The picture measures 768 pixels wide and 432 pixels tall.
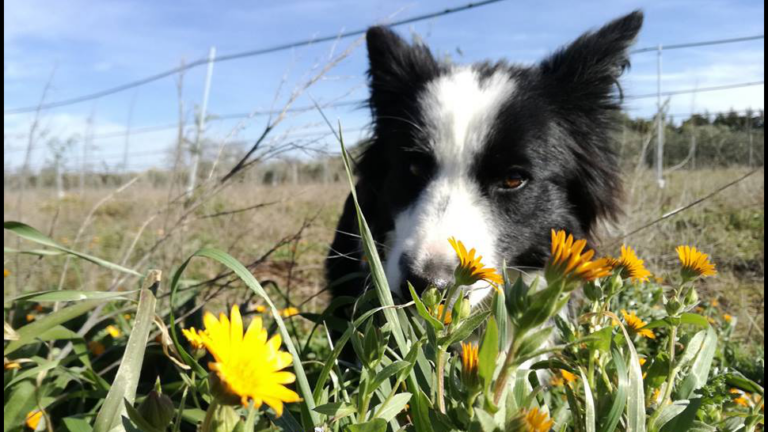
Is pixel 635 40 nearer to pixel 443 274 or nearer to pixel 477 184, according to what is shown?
pixel 477 184

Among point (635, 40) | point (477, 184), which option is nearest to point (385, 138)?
point (477, 184)

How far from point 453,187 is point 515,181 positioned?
0.26 metres

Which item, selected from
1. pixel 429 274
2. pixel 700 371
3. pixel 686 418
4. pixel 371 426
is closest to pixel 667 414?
pixel 686 418

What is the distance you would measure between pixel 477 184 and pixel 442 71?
762 mm

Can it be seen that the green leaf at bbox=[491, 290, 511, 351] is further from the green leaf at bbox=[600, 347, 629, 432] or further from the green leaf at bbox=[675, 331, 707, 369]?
the green leaf at bbox=[675, 331, 707, 369]

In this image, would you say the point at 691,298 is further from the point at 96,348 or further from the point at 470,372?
the point at 96,348

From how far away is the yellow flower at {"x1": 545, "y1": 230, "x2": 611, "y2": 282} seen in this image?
1.64ft

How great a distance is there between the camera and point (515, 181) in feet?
7.07

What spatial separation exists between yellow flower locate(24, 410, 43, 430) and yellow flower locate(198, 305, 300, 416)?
1001 mm

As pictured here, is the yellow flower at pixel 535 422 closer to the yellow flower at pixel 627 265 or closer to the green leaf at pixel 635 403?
the green leaf at pixel 635 403

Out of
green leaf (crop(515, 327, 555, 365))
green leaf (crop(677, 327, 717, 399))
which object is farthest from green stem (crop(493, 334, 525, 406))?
green leaf (crop(677, 327, 717, 399))

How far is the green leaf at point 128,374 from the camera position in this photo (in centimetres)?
76

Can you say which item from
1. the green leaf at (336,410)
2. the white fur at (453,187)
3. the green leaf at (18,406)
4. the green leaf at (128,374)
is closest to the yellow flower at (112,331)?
the green leaf at (18,406)

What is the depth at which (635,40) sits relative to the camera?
2.35m
